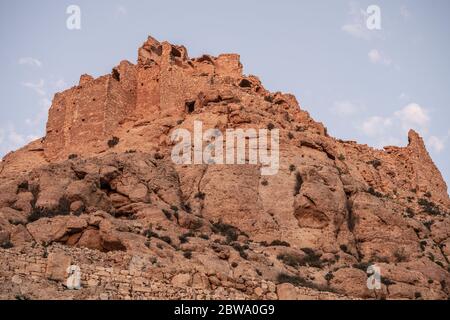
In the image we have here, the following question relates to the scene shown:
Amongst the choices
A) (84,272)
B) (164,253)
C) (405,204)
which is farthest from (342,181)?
(84,272)

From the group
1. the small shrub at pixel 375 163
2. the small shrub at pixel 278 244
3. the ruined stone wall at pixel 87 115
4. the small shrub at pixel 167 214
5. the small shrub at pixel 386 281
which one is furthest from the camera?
the small shrub at pixel 375 163

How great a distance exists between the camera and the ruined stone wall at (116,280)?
A: 925 inches

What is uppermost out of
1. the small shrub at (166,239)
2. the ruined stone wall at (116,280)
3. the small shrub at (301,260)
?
the small shrub at (166,239)

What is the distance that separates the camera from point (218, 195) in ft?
110

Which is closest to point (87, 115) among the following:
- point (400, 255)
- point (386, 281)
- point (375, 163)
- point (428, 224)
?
point (375, 163)

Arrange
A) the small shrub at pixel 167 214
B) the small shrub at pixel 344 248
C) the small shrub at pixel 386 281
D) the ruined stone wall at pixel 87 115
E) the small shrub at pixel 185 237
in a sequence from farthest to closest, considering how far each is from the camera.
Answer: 1. the ruined stone wall at pixel 87 115
2. the small shrub at pixel 344 248
3. the small shrub at pixel 167 214
4. the small shrub at pixel 386 281
5. the small shrub at pixel 185 237

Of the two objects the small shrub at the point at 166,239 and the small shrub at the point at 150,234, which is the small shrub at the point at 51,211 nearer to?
the small shrub at the point at 150,234

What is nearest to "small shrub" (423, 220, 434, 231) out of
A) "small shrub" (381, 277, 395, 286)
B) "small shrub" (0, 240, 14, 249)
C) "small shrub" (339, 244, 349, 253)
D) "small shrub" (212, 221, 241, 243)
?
"small shrub" (339, 244, 349, 253)

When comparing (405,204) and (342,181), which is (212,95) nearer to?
(342,181)

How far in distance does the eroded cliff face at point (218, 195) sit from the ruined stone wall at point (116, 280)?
0.11 metres

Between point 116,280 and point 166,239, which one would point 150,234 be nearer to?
point 166,239

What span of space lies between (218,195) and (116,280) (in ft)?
32.6

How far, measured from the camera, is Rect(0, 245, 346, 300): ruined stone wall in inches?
925

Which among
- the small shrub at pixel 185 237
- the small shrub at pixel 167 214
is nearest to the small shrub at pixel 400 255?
the small shrub at pixel 185 237
